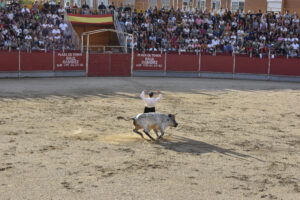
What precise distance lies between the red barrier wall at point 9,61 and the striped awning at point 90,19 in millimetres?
7173

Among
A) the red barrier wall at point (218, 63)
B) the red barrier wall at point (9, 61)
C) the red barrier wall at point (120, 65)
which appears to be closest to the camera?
the red barrier wall at point (9, 61)

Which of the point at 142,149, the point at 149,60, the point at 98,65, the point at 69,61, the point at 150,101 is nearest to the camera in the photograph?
the point at 142,149

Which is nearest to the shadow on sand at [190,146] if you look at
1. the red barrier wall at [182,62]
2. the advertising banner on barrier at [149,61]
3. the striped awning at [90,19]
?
the advertising banner on barrier at [149,61]

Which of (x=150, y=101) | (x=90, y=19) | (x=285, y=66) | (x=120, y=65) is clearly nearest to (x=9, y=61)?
(x=120, y=65)

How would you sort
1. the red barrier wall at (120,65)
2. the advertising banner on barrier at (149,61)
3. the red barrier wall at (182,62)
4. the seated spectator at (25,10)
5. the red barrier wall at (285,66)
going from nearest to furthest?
the red barrier wall at (120,65) → the advertising banner on barrier at (149,61) → the red barrier wall at (285,66) → the red barrier wall at (182,62) → the seated spectator at (25,10)

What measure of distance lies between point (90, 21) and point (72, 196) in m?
26.1

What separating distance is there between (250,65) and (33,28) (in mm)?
14672

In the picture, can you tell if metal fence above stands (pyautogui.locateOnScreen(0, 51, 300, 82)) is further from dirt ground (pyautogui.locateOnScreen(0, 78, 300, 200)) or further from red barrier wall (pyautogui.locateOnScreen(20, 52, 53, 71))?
dirt ground (pyautogui.locateOnScreen(0, 78, 300, 200))

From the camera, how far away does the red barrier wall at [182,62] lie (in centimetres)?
2947

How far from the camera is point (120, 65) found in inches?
1122

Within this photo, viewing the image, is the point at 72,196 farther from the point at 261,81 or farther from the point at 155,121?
the point at 261,81

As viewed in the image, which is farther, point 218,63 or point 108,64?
point 218,63

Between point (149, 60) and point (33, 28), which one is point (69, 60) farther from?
point (149, 60)

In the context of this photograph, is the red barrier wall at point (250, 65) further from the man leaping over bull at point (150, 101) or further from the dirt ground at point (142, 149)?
the man leaping over bull at point (150, 101)
